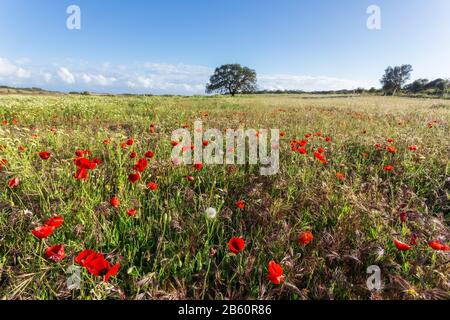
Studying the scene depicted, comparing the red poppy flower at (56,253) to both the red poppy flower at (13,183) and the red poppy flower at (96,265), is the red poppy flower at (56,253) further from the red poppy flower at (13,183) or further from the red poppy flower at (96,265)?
the red poppy flower at (13,183)

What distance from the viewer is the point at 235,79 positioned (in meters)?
64.0

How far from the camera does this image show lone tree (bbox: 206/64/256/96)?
210 ft

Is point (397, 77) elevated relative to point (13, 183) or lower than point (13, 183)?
elevated

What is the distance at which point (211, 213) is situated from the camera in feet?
6.61

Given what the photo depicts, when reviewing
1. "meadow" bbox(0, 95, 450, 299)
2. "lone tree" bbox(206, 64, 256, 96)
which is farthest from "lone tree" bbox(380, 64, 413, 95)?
"meadow" bbox(0, 95, 450, 299)

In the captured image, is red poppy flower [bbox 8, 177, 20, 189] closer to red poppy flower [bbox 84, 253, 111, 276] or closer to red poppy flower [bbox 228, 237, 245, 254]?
red poppy flower [bbox 84, 253, 111, 276]

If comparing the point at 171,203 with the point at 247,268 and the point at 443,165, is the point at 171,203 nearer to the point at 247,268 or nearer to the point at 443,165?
the point at 247,268

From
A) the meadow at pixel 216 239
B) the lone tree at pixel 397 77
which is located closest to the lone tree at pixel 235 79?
the lone tree at pixel 397 77

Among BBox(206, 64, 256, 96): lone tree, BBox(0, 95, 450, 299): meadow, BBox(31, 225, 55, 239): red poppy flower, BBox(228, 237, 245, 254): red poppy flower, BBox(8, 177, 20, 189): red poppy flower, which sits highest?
BBox(206, 64, 256, 96): lone tree

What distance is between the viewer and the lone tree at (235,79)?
63969 mm

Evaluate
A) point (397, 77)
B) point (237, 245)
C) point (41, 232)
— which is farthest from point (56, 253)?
point (397, 77)

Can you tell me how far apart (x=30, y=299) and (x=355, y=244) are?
2181 millimetres

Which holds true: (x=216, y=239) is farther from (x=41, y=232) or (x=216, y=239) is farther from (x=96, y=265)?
(x=41, y=232)
